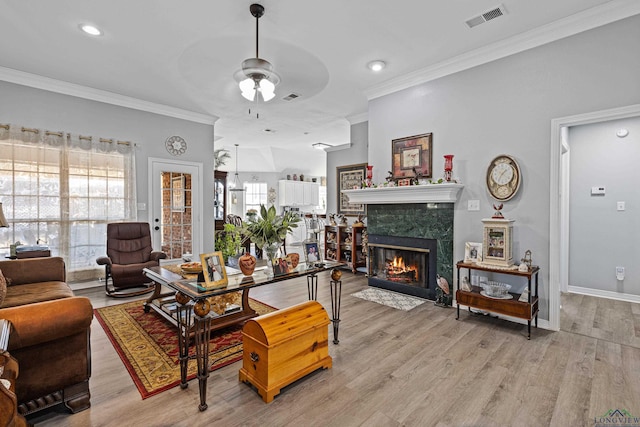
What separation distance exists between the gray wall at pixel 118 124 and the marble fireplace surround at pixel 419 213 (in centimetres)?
323

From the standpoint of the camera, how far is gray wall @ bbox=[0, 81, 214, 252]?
13.5ft

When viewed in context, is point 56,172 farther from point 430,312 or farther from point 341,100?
point 430,312

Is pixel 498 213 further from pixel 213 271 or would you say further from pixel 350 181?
pixel 350 181

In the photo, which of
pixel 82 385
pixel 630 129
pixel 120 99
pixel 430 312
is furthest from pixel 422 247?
pixel 120 99

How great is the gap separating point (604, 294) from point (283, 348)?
447 cm

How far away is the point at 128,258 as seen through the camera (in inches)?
179

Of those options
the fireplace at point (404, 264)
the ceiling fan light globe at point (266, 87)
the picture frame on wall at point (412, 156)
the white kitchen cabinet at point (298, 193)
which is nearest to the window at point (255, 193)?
the white kitchen cabinet at point (298, 193)

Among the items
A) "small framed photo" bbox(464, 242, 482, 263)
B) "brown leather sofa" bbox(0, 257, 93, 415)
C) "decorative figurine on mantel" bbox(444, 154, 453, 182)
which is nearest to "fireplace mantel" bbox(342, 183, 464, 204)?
"decorative figurine on mantel" bbox(444, 154, 453, 182)

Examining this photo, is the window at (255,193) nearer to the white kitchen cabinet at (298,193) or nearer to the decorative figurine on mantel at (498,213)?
the white kitchen cabinet at (298,193)

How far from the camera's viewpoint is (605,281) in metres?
4.04

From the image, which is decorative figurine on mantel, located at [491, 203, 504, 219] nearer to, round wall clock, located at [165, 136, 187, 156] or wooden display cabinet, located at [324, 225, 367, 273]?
wooden display cabinet, located at [324, 225, 367, 273]

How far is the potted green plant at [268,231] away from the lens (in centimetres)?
246

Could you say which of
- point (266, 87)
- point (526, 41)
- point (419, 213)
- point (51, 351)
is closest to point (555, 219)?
point (419, 213)

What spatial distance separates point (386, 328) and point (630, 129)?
4.01 m
